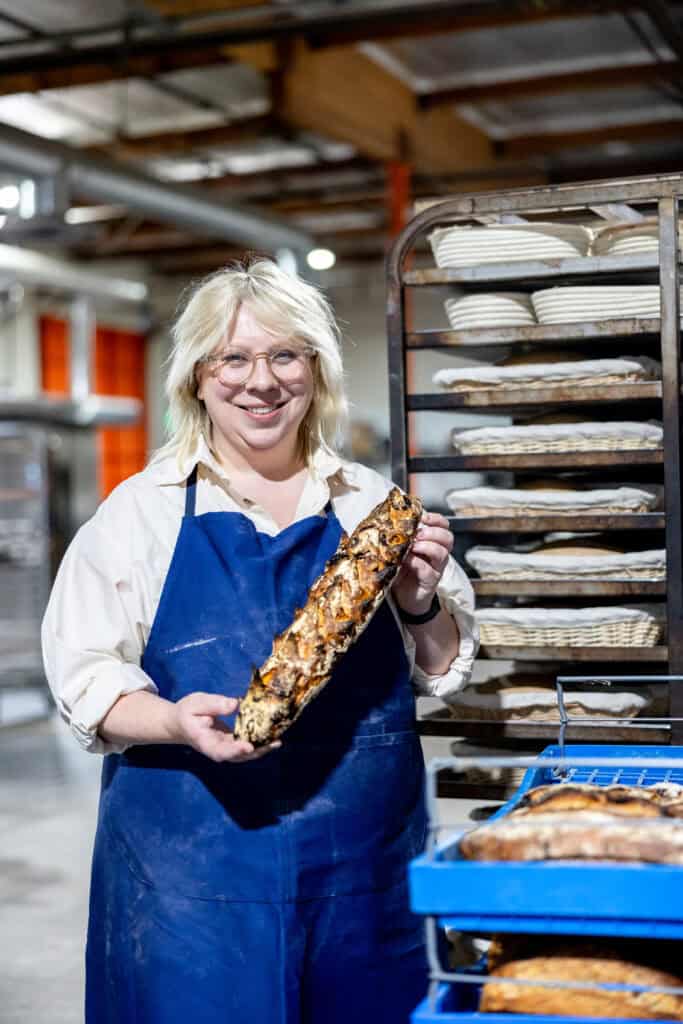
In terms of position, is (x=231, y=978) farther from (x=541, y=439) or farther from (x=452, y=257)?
(x=452, y=257)

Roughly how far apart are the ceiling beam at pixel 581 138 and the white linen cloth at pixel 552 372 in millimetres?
7582

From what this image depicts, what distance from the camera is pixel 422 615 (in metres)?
2.15

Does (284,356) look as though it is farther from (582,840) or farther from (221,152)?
(221,152)

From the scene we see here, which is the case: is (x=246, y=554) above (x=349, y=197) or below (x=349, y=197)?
below

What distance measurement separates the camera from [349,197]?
1237cm

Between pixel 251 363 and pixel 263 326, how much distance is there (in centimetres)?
6

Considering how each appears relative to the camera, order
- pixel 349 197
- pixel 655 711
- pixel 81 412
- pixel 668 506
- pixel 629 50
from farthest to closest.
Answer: pixel 349 197
pixel 81 412
pixel 629 50
pixel 655 711
pixel 668 506

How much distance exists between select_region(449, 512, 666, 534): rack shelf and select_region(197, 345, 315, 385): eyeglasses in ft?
2.18

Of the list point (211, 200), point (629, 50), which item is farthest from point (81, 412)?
point (629, 50)

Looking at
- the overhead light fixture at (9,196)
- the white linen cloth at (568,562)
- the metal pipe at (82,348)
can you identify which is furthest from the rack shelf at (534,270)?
the metal pipe at (82,348)

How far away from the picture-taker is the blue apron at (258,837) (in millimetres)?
2000

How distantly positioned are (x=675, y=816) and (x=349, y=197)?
11480 millimetres

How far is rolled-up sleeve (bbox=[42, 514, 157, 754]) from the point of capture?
1957 millimetres

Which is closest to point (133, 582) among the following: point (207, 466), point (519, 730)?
point (207, 466)
